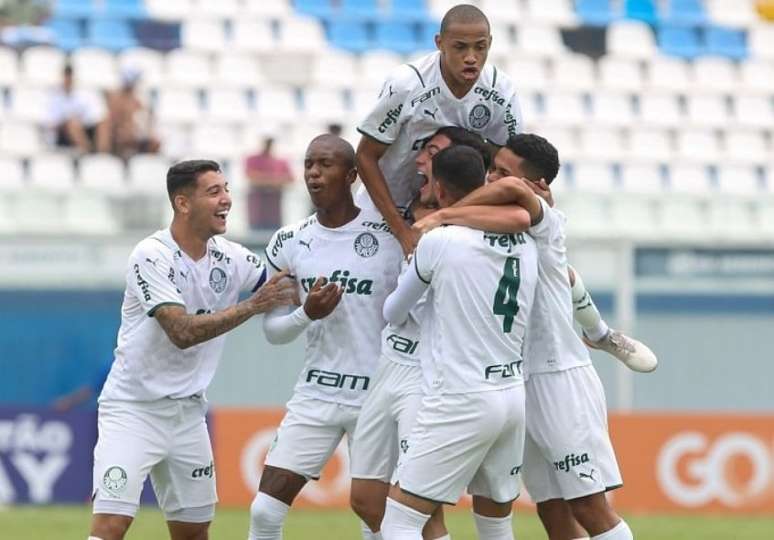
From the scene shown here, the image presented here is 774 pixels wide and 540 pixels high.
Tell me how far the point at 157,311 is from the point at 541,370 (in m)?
2.00

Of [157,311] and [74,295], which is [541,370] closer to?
[157,311]

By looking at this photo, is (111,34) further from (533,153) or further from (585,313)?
(533,153)

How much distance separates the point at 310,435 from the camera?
30.5 ft

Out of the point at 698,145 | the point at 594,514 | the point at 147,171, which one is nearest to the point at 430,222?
the point at 594,514

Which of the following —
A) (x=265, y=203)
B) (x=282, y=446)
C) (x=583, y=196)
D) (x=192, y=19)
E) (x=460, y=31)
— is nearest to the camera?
(x=460, y=31)

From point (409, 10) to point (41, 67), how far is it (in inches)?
191

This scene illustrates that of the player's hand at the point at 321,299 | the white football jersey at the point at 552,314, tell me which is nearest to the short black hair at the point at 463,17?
the white football jersey at the point at 552,314

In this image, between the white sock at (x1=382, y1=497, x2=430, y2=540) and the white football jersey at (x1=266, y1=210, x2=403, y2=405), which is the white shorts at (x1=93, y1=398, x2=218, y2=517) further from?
the white sock at (x1=382, y1=497, x2=430, y2=540)

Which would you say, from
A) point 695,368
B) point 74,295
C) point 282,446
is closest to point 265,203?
point 74,295

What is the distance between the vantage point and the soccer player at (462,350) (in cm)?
811

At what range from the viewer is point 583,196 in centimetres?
1791

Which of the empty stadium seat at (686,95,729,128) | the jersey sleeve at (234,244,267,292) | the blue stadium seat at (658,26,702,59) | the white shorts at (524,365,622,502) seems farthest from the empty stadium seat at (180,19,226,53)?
the white shorts at (524,365,622,502)

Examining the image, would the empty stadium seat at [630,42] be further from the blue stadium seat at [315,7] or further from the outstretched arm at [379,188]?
the outstretched arm at [379,188]

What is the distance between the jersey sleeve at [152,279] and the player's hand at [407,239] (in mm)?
1184
